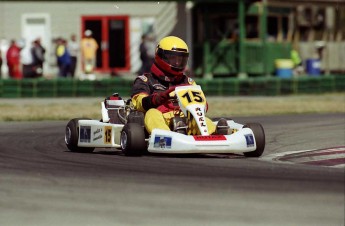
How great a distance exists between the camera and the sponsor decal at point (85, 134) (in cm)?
1209

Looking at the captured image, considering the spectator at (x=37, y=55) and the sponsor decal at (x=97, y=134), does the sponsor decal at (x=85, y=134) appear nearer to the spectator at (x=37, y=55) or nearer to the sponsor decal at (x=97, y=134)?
the sponsor decal at (x=97, y=134)

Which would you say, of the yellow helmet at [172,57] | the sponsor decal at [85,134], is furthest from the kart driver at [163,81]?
the sponsor decal at [85,134]

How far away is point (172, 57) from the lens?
11.7 meters

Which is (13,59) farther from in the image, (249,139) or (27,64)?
(249,139)

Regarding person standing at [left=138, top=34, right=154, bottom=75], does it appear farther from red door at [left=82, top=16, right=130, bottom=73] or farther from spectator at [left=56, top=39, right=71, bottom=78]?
red door at [left=82, top=16, right=130, bottom=73]

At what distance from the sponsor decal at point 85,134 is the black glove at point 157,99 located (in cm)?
98

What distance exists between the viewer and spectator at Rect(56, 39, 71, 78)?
99.3 feet

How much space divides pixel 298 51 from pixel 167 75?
76.6ft

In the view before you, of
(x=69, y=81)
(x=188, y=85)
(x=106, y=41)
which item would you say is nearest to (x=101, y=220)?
(x=188, y=85)

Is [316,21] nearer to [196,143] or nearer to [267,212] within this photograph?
[196,143]

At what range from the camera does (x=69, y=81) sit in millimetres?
25625

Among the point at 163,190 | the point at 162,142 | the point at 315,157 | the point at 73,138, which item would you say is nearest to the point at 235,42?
the point at 73,138

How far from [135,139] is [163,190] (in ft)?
8.91

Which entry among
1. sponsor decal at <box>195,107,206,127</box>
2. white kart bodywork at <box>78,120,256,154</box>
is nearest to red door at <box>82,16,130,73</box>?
white kart bodywork at <box>78,120,256,154</box>
